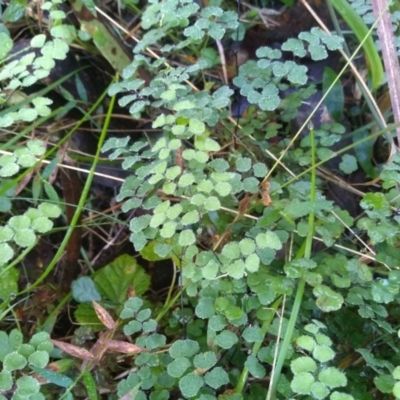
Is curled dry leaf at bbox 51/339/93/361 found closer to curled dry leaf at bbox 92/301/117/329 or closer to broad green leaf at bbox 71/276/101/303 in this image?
curled dry leaf at bbox 92/301/117/329

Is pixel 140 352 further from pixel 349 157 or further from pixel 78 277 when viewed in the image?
pixel 349 157

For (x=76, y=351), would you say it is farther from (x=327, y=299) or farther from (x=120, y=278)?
(x=327, y=299)

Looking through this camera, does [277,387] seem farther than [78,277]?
No

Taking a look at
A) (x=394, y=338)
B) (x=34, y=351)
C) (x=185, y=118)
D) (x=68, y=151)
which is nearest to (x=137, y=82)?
(x=185, y=118)

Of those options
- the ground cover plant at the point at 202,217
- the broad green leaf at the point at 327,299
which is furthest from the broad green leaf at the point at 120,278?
the broad green leaf at the point at 327,299

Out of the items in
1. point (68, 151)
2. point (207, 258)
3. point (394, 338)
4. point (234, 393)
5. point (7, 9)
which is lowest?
point (394, 338)

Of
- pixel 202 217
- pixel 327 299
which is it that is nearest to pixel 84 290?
pixel 202 217

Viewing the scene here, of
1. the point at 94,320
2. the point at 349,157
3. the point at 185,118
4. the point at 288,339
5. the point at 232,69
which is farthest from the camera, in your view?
the point at 232,69

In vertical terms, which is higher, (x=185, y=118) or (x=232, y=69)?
(x=185, y=118)

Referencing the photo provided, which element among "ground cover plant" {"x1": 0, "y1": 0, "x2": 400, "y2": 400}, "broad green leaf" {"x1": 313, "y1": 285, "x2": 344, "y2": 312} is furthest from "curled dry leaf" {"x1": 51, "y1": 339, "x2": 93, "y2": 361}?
"broad green leaf" {"x1": 313, "y1": 285, "x2": 344, "y2": 312}
